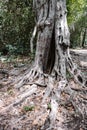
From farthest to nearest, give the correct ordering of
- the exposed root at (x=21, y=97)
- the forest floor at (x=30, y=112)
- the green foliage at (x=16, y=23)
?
the green foliage at (x=16, y=23) → the exposed root at (x=21, y=97) → the forest floor at (x=30, y=112)

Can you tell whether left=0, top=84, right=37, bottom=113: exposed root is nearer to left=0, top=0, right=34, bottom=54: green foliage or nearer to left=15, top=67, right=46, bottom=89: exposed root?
left=15, top=67, right=46, bottom=89: exposed root

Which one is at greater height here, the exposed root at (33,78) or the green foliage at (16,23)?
the green foliage at (16,23)

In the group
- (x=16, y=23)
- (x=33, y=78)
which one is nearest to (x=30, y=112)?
(x=33, y=78)

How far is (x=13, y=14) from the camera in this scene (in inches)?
414

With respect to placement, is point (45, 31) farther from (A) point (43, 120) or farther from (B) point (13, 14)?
(B) point (13, 14)

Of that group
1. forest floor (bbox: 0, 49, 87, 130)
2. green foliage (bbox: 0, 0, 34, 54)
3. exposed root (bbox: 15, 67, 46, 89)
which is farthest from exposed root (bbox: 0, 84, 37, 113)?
green foliage (bbox: 0, 0, 34, 54)

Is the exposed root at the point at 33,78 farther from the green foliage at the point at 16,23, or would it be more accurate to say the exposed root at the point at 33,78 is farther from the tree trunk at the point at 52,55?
the green foliage at the point at 16,23

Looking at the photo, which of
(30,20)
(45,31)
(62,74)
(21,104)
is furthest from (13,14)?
(21,104)

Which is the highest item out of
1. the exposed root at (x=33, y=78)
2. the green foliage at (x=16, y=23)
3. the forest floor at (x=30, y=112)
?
the green foliage at (x=16, y=23)

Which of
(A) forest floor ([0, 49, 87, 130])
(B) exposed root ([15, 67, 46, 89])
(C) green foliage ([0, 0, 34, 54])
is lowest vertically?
(A) forest floor ([0, 49, 87, 130])

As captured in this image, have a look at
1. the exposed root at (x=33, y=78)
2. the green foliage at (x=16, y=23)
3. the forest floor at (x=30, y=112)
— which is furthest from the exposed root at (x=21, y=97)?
the green foliage at (x=16, y=23)

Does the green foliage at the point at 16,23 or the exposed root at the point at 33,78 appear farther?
the green foliage at the point at 16,23

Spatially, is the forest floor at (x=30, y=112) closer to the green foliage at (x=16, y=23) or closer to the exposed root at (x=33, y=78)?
the exposed root at (x=33, y=78)

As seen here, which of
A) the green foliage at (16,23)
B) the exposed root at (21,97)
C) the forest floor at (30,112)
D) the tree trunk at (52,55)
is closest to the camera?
the forest floor at (30,112)
